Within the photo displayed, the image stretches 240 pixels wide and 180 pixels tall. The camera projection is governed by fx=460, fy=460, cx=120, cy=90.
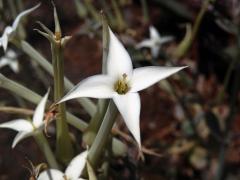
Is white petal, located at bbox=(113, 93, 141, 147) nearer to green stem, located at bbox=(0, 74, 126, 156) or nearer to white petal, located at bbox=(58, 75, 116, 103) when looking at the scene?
white petal, located at bbox=(58, 75, 116, 103)

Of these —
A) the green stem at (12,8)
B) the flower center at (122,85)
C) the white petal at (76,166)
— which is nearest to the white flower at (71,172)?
the white petal at (76,166)

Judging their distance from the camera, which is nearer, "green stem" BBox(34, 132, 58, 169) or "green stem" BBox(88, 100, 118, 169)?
"green stem" BBox(88, 100, 118, 169)

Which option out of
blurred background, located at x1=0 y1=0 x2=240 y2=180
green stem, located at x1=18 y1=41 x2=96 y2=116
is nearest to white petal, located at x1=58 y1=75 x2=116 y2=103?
green stem, located at x1=18 y1=41 x2=96 y2=116

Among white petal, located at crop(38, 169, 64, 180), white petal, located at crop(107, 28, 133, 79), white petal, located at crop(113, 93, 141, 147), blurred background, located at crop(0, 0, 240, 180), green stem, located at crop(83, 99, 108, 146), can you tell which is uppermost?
white petal, located at crop(107, 28, 133, 79)

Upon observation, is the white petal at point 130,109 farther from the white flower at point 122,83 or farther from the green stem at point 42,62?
the green stem at point 42,62

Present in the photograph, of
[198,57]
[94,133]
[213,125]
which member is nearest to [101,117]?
[94,133]

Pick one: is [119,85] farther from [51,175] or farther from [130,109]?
[51,175]
